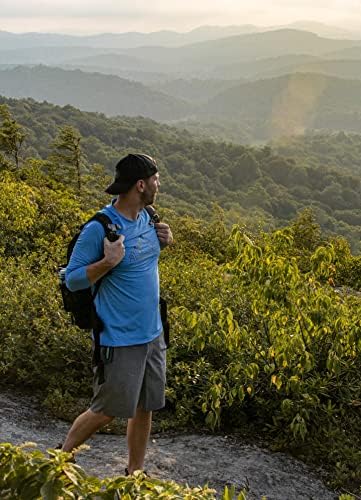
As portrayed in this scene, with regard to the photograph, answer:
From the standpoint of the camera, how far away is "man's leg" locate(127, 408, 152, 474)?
3.48 m

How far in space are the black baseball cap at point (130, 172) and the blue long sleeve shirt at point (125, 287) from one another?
0.13 m

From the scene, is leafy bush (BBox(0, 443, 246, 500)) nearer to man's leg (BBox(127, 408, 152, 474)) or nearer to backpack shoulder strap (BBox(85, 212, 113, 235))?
backpack shoulder strap (BBox(85, 212, 113, 235))

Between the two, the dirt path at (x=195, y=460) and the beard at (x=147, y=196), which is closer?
the beard at (x=147, y=196)

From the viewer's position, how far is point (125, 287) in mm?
3215

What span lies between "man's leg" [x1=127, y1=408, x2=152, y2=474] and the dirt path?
334mm

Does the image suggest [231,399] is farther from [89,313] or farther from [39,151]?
[39,151]

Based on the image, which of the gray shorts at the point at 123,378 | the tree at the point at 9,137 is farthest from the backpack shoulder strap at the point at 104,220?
the tree at the point at 9,137

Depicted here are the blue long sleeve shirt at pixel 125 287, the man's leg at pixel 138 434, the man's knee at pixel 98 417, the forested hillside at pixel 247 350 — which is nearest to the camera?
the blue long sleeve shirt at pixel 125 287

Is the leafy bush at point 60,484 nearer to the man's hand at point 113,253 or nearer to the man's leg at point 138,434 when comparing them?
the man's hand at point 113,253

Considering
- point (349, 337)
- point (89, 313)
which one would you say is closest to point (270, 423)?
point (349, 337)

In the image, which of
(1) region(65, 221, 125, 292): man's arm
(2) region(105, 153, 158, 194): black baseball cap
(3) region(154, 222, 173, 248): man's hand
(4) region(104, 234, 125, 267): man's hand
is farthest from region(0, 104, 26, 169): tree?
(4) region(104, 234, 125, 267): man's hand

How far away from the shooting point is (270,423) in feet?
14.9

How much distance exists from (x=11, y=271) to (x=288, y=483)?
3.87m

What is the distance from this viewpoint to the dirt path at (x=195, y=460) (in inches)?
150
